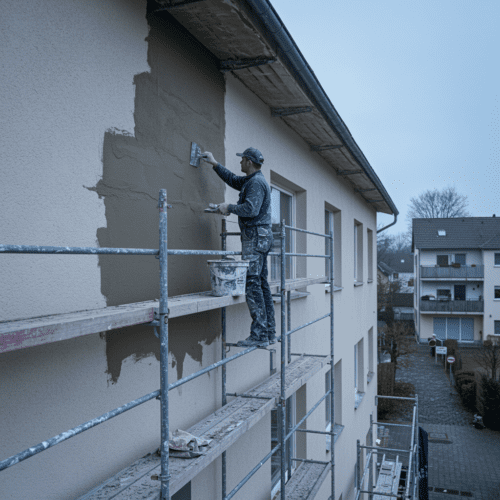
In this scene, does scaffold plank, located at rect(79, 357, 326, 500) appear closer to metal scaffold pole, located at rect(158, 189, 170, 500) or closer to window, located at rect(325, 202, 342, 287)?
metal scaffold pole, located at rect(158, 189, 170, 500)

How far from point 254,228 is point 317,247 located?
3958mm

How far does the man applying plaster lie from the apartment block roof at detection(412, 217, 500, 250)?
115ft

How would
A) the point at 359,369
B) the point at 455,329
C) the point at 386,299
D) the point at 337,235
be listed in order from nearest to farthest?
the point at 337,235
the point at 359,369
the point at 455,329
the point at 386,299

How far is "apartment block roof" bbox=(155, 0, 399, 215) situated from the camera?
3121mm

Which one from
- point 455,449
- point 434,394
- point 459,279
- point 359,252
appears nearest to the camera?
point 359,252

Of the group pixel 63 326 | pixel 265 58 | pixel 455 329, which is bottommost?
pixel 455 329

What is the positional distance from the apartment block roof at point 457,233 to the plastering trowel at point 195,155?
3509 cm

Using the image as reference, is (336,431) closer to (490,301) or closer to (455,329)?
(490,301)

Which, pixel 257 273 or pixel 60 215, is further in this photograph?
pixel 257 273

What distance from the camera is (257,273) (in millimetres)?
3498

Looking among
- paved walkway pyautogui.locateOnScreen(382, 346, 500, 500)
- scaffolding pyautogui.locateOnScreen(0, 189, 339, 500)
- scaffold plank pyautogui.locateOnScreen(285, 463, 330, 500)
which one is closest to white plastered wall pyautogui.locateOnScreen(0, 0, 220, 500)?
scaffolding pyautogui.locateOnScreen(0, 189, 339, 500)

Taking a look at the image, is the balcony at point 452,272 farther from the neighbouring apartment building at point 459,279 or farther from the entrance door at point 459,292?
the entrance door at point 459,292

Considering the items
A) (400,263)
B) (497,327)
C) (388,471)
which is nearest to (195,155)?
(388,471)

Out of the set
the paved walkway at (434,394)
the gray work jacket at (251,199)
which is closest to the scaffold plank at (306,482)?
the gray work jacket at (251,199)
